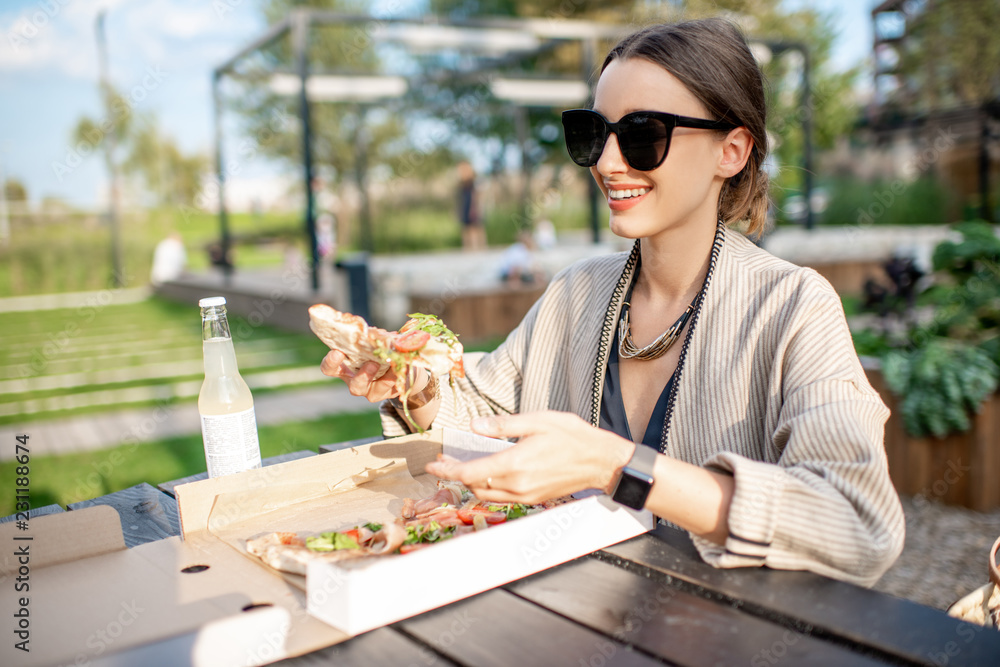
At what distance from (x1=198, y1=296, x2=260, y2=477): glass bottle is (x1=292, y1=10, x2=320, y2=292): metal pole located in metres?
8.58

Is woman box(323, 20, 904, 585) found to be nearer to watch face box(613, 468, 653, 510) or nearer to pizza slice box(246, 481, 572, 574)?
watch face box(613, 468, 653, 510)

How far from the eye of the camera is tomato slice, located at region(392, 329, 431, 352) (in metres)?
1.62

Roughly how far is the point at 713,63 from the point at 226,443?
1435mm

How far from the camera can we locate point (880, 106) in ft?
64.3

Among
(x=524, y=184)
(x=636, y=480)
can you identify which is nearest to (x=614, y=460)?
(x=636, y=480)

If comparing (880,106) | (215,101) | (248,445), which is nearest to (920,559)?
(248,445)

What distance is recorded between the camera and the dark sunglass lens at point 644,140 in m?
1.73

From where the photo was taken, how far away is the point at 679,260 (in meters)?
1.99

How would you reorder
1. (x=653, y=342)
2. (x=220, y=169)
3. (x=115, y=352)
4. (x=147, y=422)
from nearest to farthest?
(x=653, y=342)
(x=147, y=422)
(x=115, y=352)
(x=220, y=169)

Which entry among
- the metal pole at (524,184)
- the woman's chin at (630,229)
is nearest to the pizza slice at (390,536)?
the woman's chin at (630,229)

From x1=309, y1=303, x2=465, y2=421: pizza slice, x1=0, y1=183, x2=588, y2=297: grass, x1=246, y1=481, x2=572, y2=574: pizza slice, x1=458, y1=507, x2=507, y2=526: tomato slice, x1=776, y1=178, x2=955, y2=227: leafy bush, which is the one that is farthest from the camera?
x1=776, y1=178, x2=955, y2=227: leafy bush

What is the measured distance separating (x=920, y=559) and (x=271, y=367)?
6482 mm

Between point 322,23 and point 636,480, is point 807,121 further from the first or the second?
point 636,480

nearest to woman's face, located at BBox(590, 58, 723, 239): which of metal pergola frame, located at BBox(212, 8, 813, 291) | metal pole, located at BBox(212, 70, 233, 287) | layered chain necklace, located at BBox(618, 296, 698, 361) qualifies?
layered chain necklace, located at BBox(618, 296, 698, 361)
